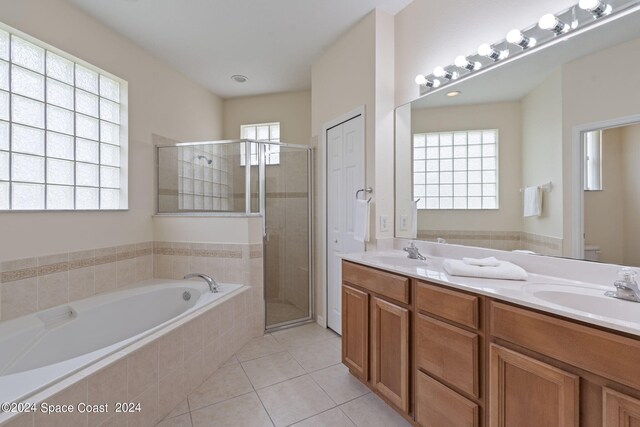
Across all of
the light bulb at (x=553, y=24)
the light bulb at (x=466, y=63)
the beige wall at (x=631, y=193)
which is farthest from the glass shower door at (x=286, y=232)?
the beige wall at (x=631, y=193)

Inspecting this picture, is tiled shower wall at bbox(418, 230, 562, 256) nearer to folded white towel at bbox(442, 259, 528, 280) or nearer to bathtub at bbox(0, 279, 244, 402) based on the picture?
folded white towel at bbox(442, 259, 528, 280)

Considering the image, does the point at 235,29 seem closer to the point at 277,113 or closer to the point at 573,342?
the point at 277,113

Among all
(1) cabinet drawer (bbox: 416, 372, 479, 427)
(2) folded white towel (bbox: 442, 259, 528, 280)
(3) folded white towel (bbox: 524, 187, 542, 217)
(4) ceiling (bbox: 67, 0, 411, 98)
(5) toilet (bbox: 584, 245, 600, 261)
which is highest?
(4) ceiling (bbox: 67, 0, 411, 98)

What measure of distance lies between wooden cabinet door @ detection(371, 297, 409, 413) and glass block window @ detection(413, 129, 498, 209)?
840mm

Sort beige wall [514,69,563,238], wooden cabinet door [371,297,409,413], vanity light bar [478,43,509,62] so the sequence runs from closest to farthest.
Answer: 1. beige wall [514,69,563,238]
2. wooden cabinet door [371,297,409,413]
3. vanity light bar [478,43,509,62]

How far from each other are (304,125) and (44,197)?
2.75 metres

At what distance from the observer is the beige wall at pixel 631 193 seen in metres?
1.18

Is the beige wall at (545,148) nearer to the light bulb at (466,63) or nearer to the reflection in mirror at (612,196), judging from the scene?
the reflection in mirror at (612,196)

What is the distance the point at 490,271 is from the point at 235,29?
8.85ft

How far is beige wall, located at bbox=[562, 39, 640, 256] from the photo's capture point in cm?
118

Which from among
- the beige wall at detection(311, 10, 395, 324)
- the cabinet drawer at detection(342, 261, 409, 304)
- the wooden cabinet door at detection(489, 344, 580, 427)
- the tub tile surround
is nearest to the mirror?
the beige wall at detection(311, 10, 395, 324)

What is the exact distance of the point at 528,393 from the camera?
1007 mm

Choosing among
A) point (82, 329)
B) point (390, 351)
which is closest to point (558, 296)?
point (390, 351)

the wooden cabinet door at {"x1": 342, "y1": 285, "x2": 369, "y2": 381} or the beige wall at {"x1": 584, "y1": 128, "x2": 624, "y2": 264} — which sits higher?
the beige wall at {"x1": 584, "y1": 128, "x2": 624, "y2": 264}
